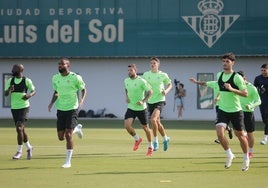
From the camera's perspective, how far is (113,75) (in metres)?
44.9

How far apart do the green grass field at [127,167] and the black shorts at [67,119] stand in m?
0.83

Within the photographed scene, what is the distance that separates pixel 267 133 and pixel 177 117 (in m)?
21.2

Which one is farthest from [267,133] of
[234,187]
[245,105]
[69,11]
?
[69,11]

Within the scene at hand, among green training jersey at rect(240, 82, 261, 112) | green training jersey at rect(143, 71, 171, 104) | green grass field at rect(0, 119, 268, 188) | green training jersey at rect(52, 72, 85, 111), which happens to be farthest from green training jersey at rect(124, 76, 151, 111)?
green training jersey at rect(52, 72, 85, 111)

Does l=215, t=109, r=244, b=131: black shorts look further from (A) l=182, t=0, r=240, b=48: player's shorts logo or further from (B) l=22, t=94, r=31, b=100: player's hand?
(A) l=182, t=0, r=240, b=48: player's shorts logo

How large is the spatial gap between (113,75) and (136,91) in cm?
2524

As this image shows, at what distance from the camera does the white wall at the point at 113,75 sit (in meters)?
43.8

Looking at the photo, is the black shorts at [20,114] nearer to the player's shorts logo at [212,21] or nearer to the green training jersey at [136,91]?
the green training jersey at [136,91]

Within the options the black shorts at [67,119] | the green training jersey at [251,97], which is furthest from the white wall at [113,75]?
the black shorts at [67,119]

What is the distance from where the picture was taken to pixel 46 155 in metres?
18.7

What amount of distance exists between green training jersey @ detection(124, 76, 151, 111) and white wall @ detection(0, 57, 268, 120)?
24265 millimetres

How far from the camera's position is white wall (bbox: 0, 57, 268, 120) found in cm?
4378

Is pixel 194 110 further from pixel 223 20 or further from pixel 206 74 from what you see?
pixel 223 20

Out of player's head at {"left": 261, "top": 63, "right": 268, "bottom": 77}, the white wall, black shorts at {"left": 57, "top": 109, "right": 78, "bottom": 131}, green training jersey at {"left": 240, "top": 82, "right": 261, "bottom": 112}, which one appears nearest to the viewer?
black shorts at {"left": 57, "top": 109, "right": 78, "bottom": 131}
